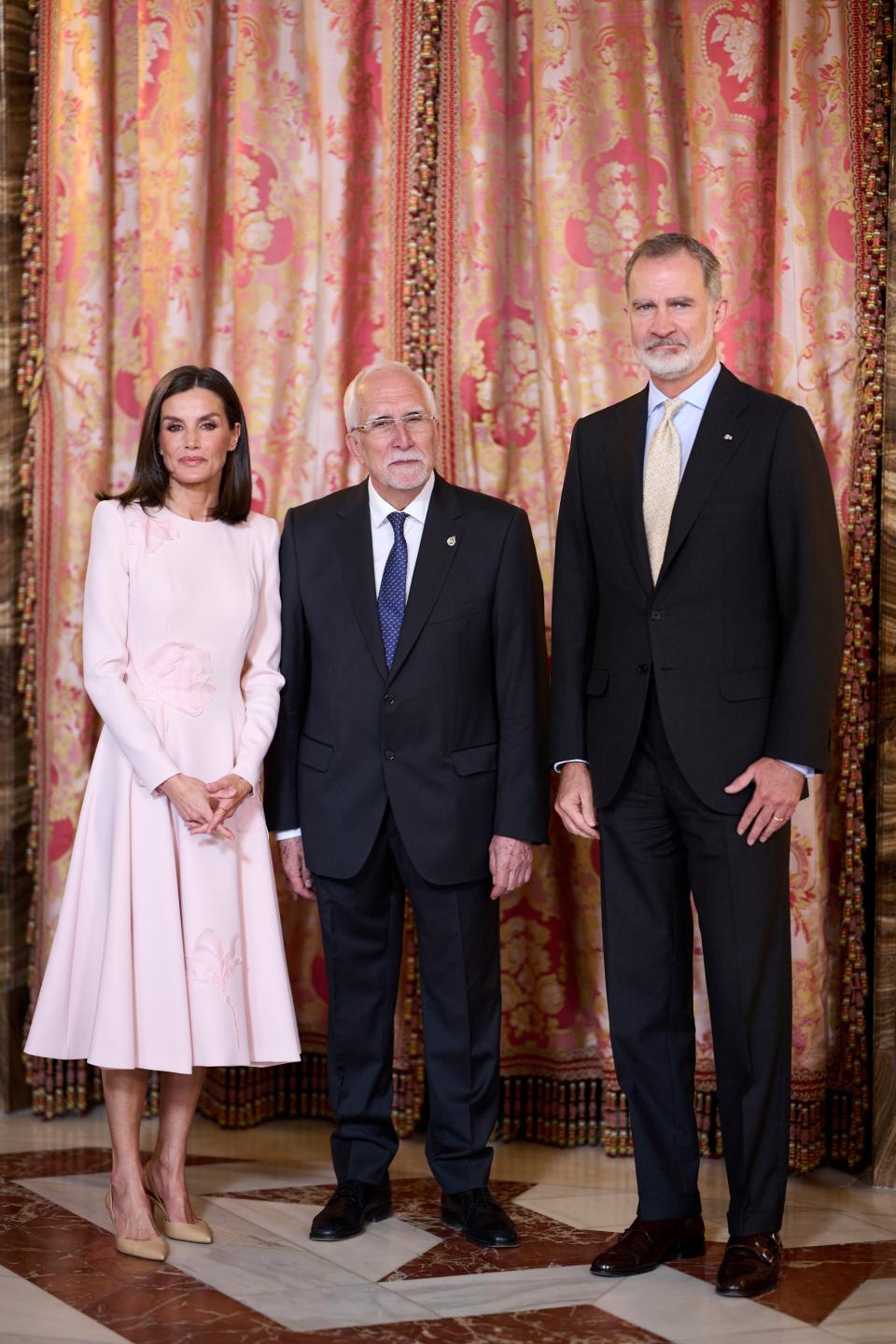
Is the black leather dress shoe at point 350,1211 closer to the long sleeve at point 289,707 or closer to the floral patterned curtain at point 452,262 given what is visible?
the floral patterned curtain at point 452,262

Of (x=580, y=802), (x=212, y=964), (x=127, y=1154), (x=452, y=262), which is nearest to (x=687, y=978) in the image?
(x=580, y=802)

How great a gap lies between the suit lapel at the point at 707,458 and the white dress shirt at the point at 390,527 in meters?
0.53

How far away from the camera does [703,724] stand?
257 centimetres

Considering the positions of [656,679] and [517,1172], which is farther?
[517,1172]

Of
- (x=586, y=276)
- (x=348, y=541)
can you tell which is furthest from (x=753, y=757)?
(x=586, y=276)

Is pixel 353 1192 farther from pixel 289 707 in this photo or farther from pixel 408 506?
pixel 408 506

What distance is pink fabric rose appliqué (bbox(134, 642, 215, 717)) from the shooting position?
283 cm

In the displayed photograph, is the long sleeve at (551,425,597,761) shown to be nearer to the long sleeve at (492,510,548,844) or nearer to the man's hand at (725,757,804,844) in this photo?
the long sleeve at (492,510,548,844)

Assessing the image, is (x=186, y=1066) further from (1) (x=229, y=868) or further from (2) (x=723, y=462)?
(2) (x=723, y=462)

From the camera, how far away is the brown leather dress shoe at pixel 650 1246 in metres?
2.66

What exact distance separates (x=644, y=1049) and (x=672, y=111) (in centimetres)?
218

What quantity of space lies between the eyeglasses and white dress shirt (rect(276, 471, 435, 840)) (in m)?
0.10

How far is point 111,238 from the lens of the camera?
3.74m

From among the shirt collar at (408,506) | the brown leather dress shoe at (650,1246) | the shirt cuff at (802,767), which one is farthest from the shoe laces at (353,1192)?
the shirt collar at (408,506)
